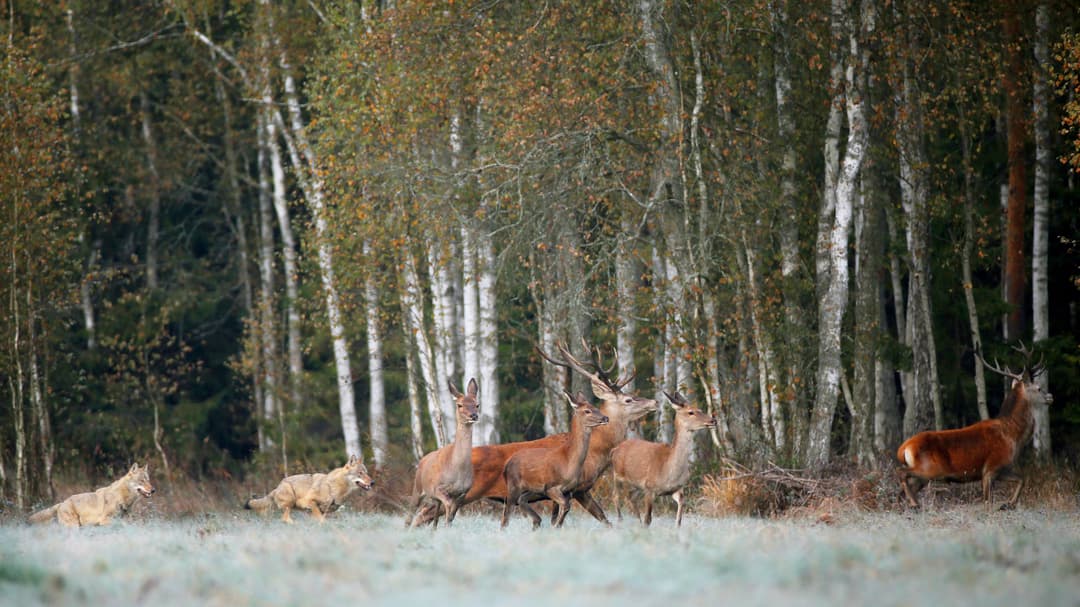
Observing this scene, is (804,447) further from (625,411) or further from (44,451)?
(44,451)

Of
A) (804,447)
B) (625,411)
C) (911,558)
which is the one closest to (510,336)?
(804,447)

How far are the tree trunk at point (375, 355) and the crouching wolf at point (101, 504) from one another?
542cm

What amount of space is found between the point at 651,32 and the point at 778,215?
3.17 meters

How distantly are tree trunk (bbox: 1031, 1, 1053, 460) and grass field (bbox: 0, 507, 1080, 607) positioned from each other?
8.83 meters

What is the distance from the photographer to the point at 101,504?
14.3 meters

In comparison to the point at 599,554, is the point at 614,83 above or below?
above

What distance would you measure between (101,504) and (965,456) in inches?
362

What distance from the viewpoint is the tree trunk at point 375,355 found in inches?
836

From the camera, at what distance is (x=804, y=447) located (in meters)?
16.9

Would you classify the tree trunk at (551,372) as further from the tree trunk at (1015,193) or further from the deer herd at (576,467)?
the tree trunk at (1015,193)

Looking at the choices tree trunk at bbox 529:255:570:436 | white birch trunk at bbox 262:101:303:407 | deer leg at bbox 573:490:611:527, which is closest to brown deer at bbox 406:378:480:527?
deer leg at bbox 573:490:611:527

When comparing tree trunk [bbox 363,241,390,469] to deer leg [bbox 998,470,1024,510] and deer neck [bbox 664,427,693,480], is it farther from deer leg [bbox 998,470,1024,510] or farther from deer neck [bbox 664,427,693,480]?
deer leg [bbox 998,470,1024,510]

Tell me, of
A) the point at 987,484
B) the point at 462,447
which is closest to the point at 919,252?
the point at 987,484

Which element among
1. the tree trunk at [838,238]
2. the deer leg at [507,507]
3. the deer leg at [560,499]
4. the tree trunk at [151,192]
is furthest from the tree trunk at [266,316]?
the deer leg at [560,499]
